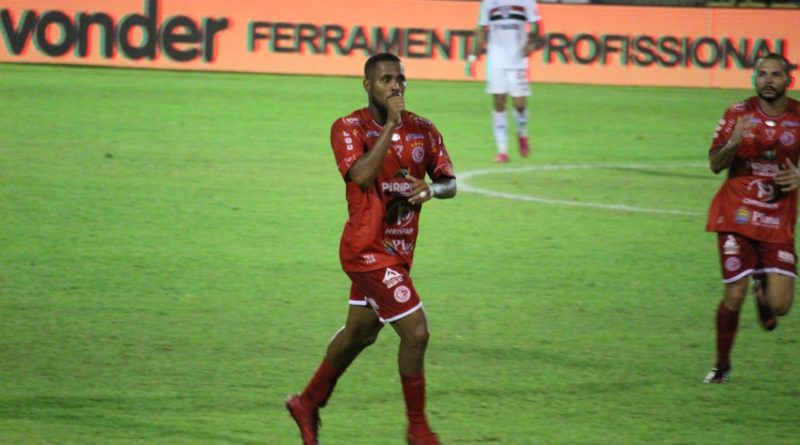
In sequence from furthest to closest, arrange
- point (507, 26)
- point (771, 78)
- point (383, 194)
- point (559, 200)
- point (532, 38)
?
1. point (507, 26)
2. point (532, 38)
3. point (559, 200)
4. point (771, 78)
5. point (383, 194)

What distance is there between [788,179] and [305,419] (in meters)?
3.16

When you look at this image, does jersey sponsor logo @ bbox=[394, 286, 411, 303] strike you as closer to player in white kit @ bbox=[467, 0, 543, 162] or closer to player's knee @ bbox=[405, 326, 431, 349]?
player's knee @ bbox=[405, 326, 431, 349]

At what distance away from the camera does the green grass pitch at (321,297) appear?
7141 mm

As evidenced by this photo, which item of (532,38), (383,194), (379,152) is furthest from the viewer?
(532,38)

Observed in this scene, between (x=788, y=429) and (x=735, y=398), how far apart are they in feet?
2.03

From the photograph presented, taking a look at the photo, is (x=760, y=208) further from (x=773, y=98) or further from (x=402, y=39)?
(x=402, y=39)

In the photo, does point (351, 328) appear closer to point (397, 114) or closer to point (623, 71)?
point (397, 114)

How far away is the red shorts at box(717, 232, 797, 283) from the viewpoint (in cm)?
800

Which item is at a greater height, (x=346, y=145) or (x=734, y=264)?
(x=346, y=145)

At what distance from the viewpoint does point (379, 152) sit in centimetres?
614

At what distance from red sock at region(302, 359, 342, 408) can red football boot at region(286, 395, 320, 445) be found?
4cm

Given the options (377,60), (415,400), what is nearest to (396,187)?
(377,60)

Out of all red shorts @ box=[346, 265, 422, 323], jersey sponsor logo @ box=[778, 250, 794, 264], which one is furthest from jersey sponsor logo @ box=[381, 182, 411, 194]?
jersey sponsor logo @ box=[778, 250, 794, 264]

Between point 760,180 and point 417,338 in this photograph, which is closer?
point 417,338
